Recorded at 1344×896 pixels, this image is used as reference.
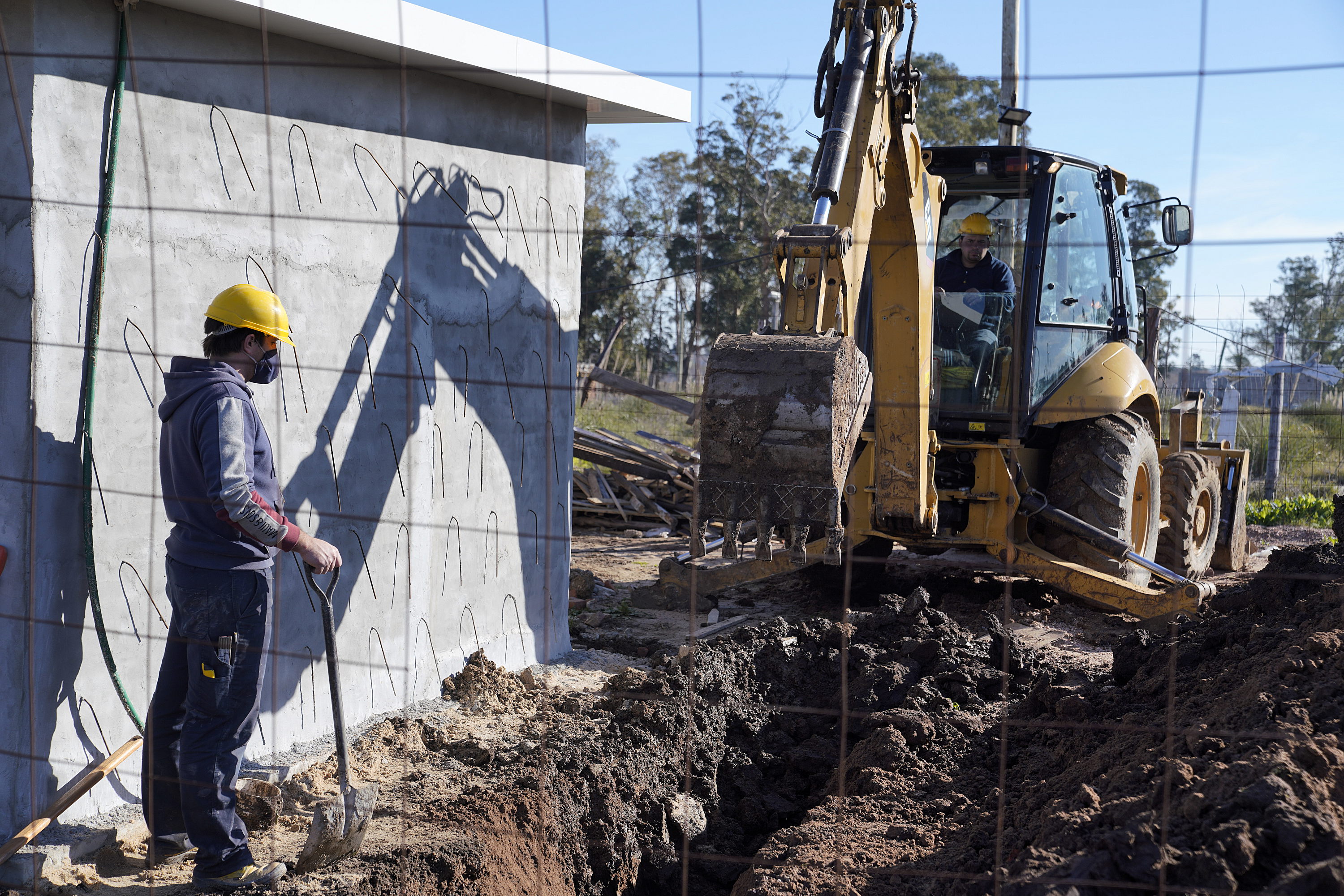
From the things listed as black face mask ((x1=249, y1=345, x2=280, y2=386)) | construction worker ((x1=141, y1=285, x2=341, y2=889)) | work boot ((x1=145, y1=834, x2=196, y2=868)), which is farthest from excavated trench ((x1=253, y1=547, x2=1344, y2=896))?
black face mask ((x1=249, y1=345, x2=280, y2=386))

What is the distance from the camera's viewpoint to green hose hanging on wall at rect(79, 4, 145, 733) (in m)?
3.34

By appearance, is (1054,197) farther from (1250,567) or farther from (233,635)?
(233,635)

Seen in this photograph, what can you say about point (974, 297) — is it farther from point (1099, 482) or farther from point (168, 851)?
point (168, 851)

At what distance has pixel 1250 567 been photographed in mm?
8609

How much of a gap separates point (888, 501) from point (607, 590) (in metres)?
Result: 3.03

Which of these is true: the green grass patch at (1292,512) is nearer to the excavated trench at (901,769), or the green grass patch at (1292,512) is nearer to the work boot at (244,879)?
the excavated trench at (901,769)

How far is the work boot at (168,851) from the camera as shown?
3330mm

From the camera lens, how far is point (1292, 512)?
38.7 feet

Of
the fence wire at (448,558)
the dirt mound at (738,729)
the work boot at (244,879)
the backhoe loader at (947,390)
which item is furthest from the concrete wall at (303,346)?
the backhoe loader at (947,390)

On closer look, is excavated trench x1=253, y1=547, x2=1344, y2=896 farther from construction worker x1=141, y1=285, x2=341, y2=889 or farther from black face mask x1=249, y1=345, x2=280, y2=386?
black face mask x1=249, y1=345, x2=280, y2=386

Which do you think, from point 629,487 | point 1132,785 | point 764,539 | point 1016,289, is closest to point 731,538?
point 764,539

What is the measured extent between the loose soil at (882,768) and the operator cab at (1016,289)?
1333 millimetres

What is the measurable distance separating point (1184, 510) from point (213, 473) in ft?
20.2

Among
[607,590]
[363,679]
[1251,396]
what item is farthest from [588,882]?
[1251,396]
